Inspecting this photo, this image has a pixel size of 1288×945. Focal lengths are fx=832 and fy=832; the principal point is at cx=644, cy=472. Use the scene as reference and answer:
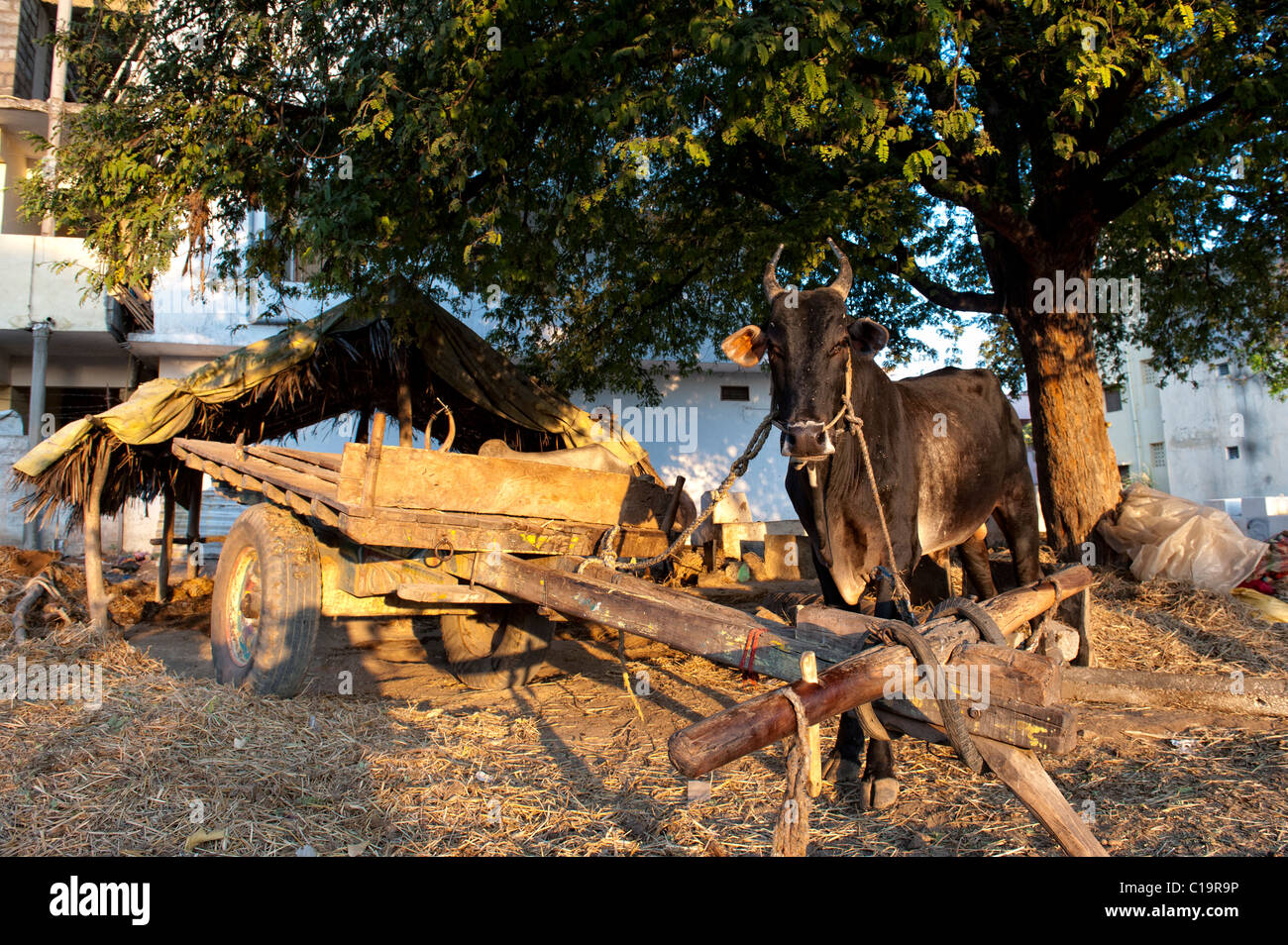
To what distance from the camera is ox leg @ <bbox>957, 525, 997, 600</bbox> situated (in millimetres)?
5812

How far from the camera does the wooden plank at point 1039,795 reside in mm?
2227

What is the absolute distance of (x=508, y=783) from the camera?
11.7 feet

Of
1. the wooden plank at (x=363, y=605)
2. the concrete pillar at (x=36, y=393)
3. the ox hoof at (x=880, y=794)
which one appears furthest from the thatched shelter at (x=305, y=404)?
the concrete pillar at (x=36, y=393)

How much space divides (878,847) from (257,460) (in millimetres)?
4106

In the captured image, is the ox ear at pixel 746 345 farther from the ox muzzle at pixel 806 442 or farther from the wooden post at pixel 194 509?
the wooden post at pixel 194 509

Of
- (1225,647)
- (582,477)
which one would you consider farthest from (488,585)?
(1225,647)

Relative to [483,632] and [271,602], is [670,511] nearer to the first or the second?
[483,632]

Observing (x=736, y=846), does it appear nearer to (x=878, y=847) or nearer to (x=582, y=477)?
(x=878, y=847)

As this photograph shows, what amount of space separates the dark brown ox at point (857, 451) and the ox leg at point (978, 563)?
0.52 metres

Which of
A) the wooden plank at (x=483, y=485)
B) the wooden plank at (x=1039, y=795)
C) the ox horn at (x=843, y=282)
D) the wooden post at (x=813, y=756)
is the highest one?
the ox horn at (x=843, y=282)

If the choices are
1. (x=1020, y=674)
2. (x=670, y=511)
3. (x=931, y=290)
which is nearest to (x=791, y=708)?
(x=1020, y=674)

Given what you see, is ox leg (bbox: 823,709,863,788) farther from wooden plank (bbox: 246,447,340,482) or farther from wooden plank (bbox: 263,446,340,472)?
wooden plank (bbox: 263,446,340,472)

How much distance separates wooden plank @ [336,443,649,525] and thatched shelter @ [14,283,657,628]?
4.40ft

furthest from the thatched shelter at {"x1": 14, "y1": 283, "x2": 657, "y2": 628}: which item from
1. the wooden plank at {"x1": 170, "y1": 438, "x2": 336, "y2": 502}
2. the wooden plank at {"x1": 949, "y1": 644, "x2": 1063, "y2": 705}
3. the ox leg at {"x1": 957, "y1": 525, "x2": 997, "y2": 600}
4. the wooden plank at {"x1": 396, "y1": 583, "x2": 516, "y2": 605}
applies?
the wooden plank at {"x1": 949, "y1": 644, "x2": 1063, "y2": 705}
